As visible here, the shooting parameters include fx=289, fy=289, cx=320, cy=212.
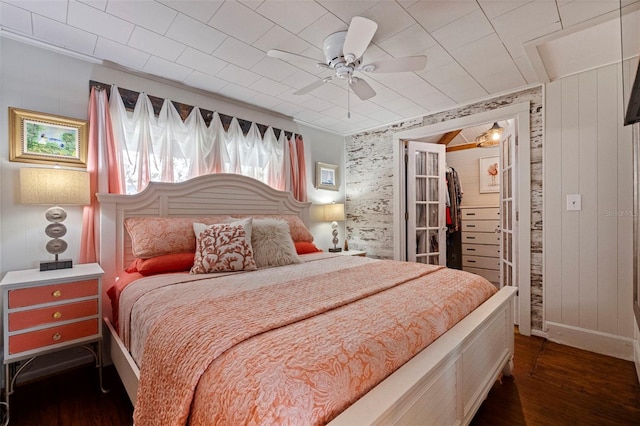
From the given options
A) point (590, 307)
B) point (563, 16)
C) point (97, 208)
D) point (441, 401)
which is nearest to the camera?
point (441, 401)

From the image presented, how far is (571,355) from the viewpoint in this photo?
2.34 metres

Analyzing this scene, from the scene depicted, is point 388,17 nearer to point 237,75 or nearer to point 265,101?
point 237,75

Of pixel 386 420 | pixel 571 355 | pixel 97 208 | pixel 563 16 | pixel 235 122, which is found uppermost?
pixel 563 16

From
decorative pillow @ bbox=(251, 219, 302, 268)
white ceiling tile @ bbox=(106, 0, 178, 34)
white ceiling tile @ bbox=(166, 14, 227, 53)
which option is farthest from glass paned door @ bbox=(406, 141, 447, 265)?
white ceiling tile @ bbox=(106, 0, 178, 34)

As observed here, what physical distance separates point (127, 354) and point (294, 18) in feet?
7.21

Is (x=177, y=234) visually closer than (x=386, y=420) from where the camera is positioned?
No

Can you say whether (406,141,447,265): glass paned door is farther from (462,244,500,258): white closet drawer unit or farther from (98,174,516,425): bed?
(98,174,516,425): bed

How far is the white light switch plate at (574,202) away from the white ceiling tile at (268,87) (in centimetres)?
274

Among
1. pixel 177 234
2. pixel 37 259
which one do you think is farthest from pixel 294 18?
pixel 37 259

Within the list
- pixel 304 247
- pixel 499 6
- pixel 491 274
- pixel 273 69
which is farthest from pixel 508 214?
pixel 273 69

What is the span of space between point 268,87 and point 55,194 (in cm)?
188

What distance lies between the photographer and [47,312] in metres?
1.74

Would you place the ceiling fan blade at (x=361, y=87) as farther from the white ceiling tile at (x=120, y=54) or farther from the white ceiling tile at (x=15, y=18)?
the white ceiling tile at (x=15, y=18)

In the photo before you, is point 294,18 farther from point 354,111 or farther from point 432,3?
point 354,111
